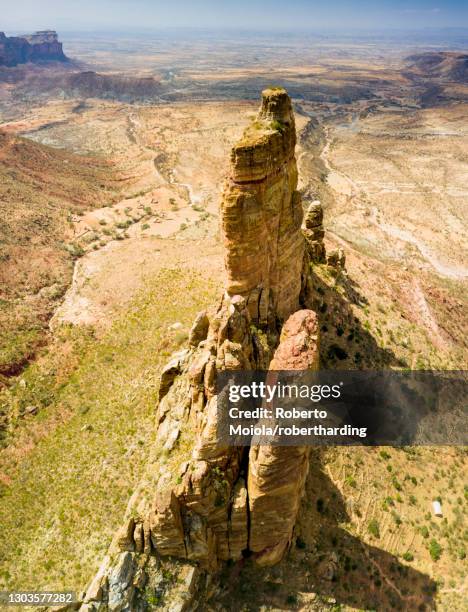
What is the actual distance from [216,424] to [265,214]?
13.1 m

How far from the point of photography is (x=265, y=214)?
24625 millimetres

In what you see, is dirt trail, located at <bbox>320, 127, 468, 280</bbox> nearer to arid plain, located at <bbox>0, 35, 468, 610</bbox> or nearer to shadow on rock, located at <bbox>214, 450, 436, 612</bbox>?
arid plain, located at <bbox>0, 35, 468, 610</bbox>

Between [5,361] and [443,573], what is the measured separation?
137 feet

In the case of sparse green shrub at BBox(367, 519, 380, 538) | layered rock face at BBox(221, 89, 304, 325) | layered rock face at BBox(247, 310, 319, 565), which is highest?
layered rock face at BBox(221, 89, 304, 325)

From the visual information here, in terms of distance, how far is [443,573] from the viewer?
24109 mm

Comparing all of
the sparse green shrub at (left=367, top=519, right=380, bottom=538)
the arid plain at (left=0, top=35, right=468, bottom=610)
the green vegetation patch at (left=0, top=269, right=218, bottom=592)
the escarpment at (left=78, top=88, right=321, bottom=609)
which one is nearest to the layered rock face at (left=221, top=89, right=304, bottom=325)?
the escarpment at (left=78, top=88, right=321, bottom=609)

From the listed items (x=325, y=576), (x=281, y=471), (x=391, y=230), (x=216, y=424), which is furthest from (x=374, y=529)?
(x=391, y=230)

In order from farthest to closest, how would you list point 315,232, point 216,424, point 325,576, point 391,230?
point 391,230
point 315,232
point 325,576
point 216,424

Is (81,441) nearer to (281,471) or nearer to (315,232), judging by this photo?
(281,471)

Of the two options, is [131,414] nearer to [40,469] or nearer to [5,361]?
[40,469]

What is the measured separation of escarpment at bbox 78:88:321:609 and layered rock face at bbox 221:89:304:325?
7 cm

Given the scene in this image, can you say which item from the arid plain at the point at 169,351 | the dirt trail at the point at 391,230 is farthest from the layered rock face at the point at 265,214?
the dirt trail at the point at 391,230

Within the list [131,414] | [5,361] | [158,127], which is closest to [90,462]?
[131,414]

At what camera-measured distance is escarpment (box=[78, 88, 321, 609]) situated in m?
17.8
